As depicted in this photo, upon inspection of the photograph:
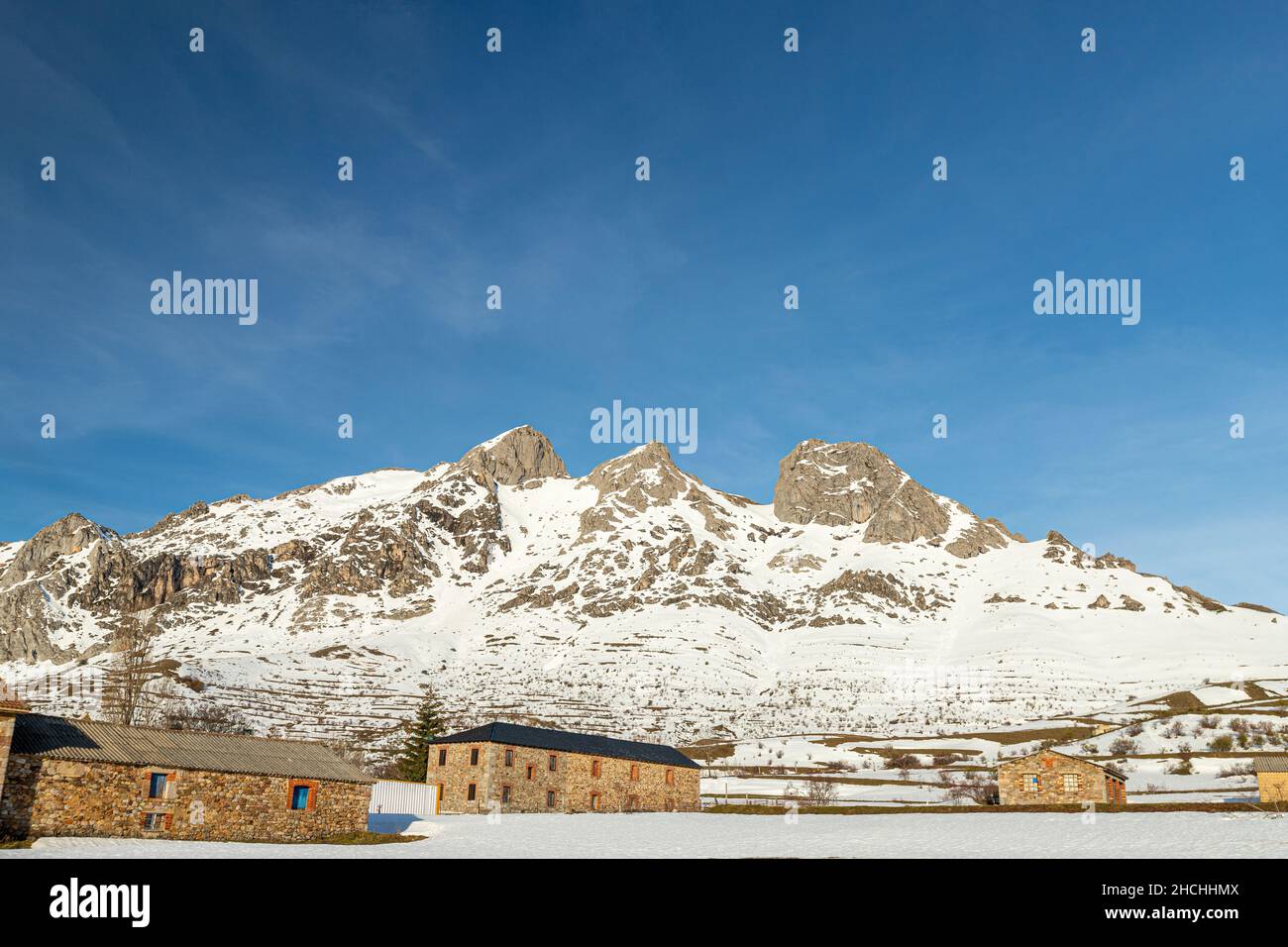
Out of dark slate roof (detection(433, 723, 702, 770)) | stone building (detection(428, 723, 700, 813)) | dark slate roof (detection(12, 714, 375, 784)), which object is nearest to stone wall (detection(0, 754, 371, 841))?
dark slate roof (detection(12, 714, 375, 784))

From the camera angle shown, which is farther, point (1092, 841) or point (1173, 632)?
point (1173, 632)

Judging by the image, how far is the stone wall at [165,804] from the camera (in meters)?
32.0

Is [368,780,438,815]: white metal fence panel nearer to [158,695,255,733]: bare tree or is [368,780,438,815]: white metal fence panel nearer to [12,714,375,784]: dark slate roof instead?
[12,714,375,784]: dark slate roof

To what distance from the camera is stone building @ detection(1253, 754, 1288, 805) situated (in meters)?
50.8

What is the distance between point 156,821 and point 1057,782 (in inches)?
1829

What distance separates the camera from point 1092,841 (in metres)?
36.2

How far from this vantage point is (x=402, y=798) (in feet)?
182

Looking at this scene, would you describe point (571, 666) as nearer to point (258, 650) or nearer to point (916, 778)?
point (258, 650)

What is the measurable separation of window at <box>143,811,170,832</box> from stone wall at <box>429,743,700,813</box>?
25051mm

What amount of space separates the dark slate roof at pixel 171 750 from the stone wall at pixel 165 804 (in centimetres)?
30

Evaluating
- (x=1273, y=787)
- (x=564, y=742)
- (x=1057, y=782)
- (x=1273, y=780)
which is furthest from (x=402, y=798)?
(x=1273, y=780)

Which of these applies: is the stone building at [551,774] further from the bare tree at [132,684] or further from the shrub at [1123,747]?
the shrub at [1123,747]
